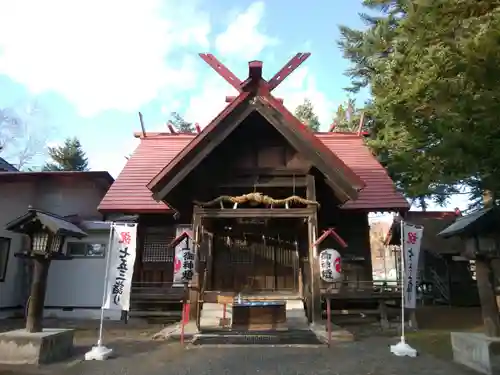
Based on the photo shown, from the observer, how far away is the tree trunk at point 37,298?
7711mm

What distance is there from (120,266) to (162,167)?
318 inches

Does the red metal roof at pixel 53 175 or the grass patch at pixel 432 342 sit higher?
the red metal roof at pixel 53 175

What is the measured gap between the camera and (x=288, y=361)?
748 centimetres

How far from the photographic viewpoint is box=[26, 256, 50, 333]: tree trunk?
7.71 metres

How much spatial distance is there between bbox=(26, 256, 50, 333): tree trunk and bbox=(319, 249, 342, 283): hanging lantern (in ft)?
20.6

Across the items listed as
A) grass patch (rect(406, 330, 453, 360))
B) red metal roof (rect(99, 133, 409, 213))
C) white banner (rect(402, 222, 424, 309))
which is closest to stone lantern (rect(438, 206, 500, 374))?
grass patch (rect(406, 330, 453, 360))

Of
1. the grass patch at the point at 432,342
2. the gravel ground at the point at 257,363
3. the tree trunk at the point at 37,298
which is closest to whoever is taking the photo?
the gravel ground at the point at 257,363

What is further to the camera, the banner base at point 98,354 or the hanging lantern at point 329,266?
the hanging lantern at point 329,266

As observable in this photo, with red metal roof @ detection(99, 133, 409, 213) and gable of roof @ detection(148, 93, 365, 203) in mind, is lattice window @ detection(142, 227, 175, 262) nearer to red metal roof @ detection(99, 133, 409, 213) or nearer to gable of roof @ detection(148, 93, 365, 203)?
red metal roof @ detection(99, 133, 409, 213)

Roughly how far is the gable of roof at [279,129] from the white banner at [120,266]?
1.57 meters

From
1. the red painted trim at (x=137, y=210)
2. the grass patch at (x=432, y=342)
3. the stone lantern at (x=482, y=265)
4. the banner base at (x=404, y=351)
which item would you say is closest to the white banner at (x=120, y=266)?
the red painted trim at (x=137, y=210)

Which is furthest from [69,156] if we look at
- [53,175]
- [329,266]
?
[329,266]

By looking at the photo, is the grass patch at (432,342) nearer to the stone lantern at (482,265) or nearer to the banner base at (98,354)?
the stone lantern at (482,265)

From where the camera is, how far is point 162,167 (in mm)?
16281
